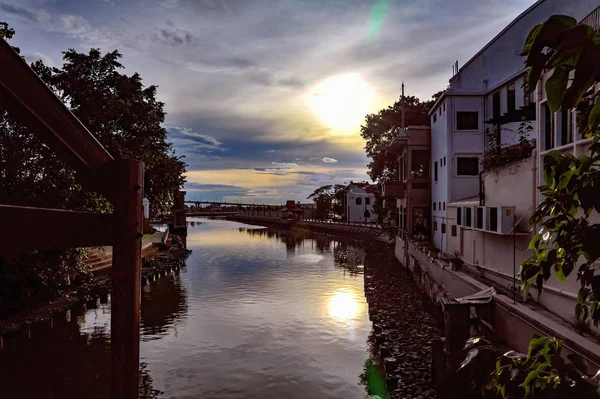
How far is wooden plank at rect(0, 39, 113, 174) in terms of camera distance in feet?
8.18

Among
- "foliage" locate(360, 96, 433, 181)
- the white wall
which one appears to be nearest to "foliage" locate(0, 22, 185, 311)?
"foliage" locate(360, 96, 433, 181)

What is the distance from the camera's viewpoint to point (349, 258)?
141 ft

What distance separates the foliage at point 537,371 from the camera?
5.33 ft

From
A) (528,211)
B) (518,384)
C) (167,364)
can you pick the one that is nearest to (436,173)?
(528,211)

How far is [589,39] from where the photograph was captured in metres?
1.27

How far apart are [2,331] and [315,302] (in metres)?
14.9

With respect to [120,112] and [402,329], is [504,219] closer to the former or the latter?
[402,329]

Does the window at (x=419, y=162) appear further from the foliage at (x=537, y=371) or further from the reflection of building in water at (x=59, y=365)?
the foliage at (x=537, y=371)

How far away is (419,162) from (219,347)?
31871 mm

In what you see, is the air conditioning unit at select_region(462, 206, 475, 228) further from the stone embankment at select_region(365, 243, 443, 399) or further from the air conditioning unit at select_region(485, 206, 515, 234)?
the stone embankment at select_region(365, 243, 443, 399)

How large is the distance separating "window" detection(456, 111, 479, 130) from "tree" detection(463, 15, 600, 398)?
90.9ft

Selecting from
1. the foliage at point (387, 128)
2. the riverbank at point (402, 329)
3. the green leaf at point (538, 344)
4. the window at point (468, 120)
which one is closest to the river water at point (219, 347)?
the riverbank at point (402, 329)

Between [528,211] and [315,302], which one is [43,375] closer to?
[315,302]

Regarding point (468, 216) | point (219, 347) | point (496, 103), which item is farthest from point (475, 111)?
point (219, 347)
